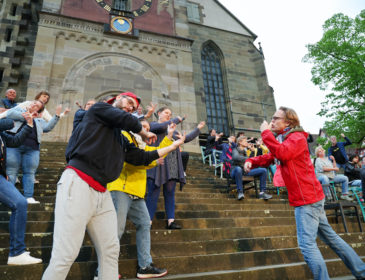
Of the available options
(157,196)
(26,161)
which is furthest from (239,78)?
(26,161)

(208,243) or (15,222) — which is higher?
(15,222)

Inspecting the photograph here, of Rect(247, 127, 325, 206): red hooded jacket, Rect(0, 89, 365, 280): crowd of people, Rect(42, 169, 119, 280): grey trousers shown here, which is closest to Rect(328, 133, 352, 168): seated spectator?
Rect(0, 89, 365, 280): crowd of people

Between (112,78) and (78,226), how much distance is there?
39.3 ft

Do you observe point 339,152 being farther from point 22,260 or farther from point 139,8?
point 139,8

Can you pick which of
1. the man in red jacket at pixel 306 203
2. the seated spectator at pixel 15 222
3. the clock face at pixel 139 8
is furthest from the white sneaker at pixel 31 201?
the clock face at pixel 139 8

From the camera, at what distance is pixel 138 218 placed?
3.13 meters

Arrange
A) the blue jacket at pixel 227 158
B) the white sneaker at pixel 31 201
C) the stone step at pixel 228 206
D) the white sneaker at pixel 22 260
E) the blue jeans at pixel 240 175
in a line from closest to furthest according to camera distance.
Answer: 1. the white sneaker at pixel 22 260
2. the white sneaker at pixel 31 201
3. the stone step at pixel 228 206
4. the blue jeans at pixel 240 175
5. the blue jacket at pixel 227 158

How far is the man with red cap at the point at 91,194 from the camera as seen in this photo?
6.07ft

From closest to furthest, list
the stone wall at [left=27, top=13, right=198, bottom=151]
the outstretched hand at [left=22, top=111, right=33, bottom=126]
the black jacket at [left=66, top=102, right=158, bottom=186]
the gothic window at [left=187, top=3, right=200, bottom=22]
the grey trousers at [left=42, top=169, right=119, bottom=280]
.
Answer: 1. the grey trousers at [left=42, top=169, right=119, bottom=280]
2. the black jacket at [left=66, top=102, right=158, bottom=186]
3. the outstretched hand at [left=22, top=111, right=33, bottom=126]
4. the stone wall at [left=27, top=13, right=198, bottom=151]
5. the gothic window at [left=187, top=3, right=200, bottom=22]

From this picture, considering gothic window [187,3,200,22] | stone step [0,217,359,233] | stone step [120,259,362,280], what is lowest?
stone step [120,259,362,280]

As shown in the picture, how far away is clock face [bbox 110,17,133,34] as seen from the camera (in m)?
13.9

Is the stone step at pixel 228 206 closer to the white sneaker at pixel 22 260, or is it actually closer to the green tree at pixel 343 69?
the white sneaker at pixel 22 260

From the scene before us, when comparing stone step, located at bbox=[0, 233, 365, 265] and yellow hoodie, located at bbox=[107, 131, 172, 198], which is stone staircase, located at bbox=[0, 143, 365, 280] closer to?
stone step, located at bbox=[0, 233, 365, 265]

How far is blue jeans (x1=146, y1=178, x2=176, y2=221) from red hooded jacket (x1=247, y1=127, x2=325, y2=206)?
1.94m
